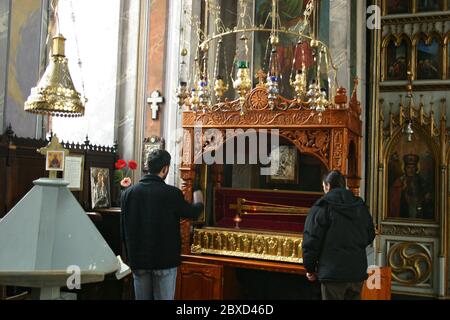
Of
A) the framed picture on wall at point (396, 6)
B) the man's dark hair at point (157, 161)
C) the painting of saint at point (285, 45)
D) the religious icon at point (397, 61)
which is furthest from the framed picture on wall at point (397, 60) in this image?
the man's dark hair at point (157, 161)

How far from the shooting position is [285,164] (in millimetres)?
6531

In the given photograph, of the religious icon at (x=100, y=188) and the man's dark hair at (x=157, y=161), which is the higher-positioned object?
the man's dark hair at (x=157, y=161)

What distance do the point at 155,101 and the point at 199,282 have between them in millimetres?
2384

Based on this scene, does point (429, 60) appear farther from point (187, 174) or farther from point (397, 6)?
point (187, 174)

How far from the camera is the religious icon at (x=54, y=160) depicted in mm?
2598

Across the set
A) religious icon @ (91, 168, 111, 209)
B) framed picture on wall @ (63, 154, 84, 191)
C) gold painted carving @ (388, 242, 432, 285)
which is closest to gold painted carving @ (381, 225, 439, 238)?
gold painted carving @ (388, 242, 432, 285)

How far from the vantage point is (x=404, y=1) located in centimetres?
830

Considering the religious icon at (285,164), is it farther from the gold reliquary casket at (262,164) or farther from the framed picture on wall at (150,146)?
the framed picture on wall at (150,146)

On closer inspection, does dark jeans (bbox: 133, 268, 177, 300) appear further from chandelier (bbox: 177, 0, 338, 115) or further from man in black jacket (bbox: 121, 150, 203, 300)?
chandelier (bbox: 177, 0, 338, 115)

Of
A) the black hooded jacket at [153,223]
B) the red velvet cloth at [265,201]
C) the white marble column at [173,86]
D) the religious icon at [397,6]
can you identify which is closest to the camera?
the black hooded jacket at [153,223]

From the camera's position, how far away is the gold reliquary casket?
17.2 ft

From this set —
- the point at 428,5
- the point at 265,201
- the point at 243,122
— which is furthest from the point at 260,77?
the point at 428,5

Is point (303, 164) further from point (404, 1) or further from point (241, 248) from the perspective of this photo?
point (404, 1)

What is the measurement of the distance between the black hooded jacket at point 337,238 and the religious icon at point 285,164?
2.51 meters
